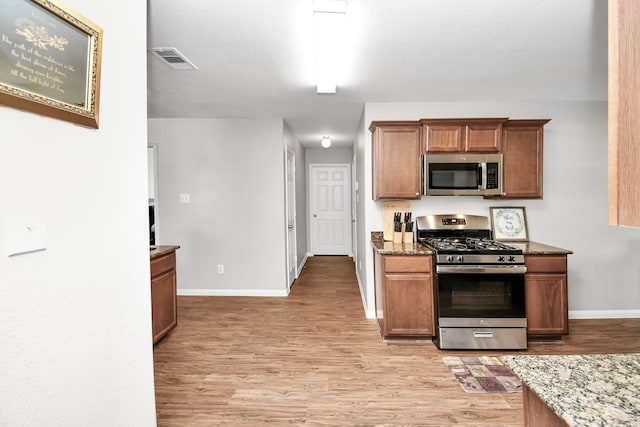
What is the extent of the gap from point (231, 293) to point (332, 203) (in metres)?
3.49

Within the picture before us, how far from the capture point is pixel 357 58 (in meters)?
2.57

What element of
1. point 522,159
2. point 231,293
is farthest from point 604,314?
point 231,293

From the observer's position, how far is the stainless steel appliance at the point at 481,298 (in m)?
2.89

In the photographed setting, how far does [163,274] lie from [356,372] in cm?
193

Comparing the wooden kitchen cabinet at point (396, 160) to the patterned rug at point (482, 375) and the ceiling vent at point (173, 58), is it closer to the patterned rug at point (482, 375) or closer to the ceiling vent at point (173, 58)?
the patterned rug at point (482, 375)

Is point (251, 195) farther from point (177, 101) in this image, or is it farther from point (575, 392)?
point (575, 392)

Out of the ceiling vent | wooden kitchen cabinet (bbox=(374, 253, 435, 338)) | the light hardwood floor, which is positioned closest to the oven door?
wooden kitchen cabinet (bbox=(374, 253, 435, 338))

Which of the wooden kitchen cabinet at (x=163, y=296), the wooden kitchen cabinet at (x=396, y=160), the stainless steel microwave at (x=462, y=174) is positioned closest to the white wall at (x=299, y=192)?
the wooden kitchen cabinet at (x=396, y=160)

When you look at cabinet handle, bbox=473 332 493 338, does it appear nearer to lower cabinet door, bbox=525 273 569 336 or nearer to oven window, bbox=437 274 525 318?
oven window, bbox=437 274 525 318

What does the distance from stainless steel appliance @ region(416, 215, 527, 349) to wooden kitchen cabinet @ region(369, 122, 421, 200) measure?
2.60 feet

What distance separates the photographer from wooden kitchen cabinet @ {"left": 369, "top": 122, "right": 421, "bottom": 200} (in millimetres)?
3402

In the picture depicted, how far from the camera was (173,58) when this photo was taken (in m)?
2.53

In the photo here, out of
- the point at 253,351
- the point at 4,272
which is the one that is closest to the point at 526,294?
the point at 253,351

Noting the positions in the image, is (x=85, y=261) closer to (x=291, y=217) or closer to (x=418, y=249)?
(x=418, y=249)
